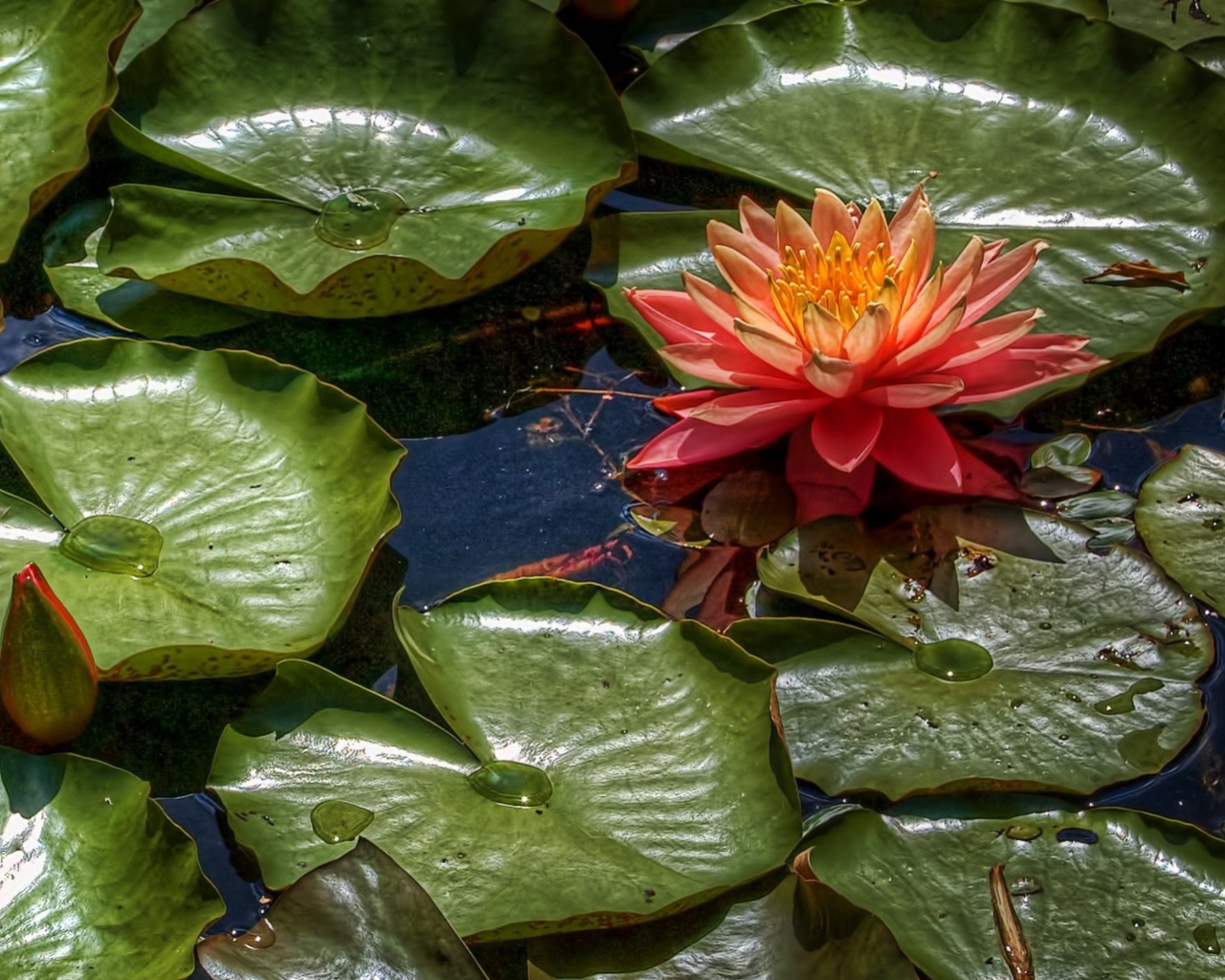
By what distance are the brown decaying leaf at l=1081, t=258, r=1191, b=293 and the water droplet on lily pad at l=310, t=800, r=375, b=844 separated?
4.64ft

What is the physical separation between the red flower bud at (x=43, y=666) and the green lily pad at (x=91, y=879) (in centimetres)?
9

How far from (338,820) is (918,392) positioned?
0.97 meters

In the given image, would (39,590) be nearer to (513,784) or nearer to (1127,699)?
(513,784)

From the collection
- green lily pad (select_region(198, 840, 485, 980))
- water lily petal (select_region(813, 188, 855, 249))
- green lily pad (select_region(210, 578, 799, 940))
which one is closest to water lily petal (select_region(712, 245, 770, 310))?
water lily petal (select_region(813, 188, 855, 249))

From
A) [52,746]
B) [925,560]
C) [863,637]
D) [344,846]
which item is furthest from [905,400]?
[52,746]

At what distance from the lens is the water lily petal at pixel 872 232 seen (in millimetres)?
1904

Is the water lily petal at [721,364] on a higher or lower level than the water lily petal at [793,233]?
lower

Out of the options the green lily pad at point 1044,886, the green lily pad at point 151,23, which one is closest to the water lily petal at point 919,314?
the green lily pad at point 1044,886

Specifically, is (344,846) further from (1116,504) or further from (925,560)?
(1116,504)

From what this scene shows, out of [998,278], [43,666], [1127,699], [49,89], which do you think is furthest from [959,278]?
[49,89]

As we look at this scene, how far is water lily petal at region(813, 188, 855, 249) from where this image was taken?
1.94 metres

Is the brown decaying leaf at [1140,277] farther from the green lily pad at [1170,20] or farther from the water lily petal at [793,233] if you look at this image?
the green lily pad at [1170,20]

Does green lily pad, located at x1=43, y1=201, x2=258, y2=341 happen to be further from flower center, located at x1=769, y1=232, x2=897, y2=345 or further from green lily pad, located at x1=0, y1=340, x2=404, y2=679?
flower center, located at x1=769, y1=232, x2=897, y2=345

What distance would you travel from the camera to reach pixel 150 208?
7.06 feet
